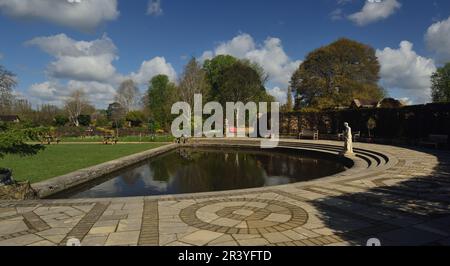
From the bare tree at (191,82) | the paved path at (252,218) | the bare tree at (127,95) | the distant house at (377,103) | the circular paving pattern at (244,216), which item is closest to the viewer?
the paved path at (252,218)

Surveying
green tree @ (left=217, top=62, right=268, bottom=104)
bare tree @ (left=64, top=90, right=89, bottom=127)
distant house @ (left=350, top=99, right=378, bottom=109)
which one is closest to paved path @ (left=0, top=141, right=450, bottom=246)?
distant house @ (left=350, top=99, right=378, bottom=109)

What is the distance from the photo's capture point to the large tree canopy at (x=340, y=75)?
1566 inches

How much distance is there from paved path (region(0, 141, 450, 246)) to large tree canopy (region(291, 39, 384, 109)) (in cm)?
3373

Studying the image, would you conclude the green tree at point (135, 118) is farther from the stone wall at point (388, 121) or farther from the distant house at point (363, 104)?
the distant house at point (363, 104)

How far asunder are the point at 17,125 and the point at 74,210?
3.46 meters

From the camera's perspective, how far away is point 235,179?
1219cm

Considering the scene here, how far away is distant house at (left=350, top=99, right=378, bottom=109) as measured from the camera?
129 ft

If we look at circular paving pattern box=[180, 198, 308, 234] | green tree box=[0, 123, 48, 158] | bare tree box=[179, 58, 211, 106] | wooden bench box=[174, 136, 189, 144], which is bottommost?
circular paving pattern box=[180, 198, 308, 234]

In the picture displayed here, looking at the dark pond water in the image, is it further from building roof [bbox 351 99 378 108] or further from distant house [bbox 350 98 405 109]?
building roof [bbox 351 99 378 108]

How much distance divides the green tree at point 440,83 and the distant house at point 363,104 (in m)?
16.9

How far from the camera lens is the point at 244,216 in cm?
563

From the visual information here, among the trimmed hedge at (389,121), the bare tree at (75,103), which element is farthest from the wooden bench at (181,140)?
the bare tree at (75,103)

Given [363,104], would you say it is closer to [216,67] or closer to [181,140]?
[181,140]
